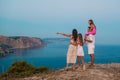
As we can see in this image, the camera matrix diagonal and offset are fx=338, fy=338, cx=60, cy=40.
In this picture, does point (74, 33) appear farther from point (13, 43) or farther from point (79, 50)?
point (13, 43)

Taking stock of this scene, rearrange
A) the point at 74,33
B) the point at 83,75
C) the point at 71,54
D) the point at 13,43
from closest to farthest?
the point at 83,75 → the point at 74,33 → the point at 71,54 → the point at 13,43

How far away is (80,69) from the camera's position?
1491cm

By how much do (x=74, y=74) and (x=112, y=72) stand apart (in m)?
2.14

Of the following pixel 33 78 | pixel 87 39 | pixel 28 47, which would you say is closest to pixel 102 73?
pixel 87 39

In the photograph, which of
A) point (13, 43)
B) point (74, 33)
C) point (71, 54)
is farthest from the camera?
point (13, 43)

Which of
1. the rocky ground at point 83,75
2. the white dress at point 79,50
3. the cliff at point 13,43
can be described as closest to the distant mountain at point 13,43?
the cliff at point 13,43

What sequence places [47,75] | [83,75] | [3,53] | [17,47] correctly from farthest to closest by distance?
[17,47]
[3,53]
[47,75]
[83,75]

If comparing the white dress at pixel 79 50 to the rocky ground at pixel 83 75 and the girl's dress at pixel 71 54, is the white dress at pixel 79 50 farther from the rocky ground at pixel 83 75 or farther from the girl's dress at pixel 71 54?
the rocky ground at pixel 83 75

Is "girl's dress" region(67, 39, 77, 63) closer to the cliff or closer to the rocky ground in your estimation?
the rocky ground

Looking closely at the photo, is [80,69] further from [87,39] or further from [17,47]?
[17,47]

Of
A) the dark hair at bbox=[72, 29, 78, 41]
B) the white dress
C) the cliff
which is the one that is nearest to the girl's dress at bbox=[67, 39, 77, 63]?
the white dress

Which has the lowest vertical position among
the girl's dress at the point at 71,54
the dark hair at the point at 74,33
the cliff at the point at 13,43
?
the cliff at the point at 13,43

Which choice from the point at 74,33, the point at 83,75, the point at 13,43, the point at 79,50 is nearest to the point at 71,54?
the point at 79,50

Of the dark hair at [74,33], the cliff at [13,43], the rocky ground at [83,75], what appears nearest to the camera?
the rocky ground at [83,75]
